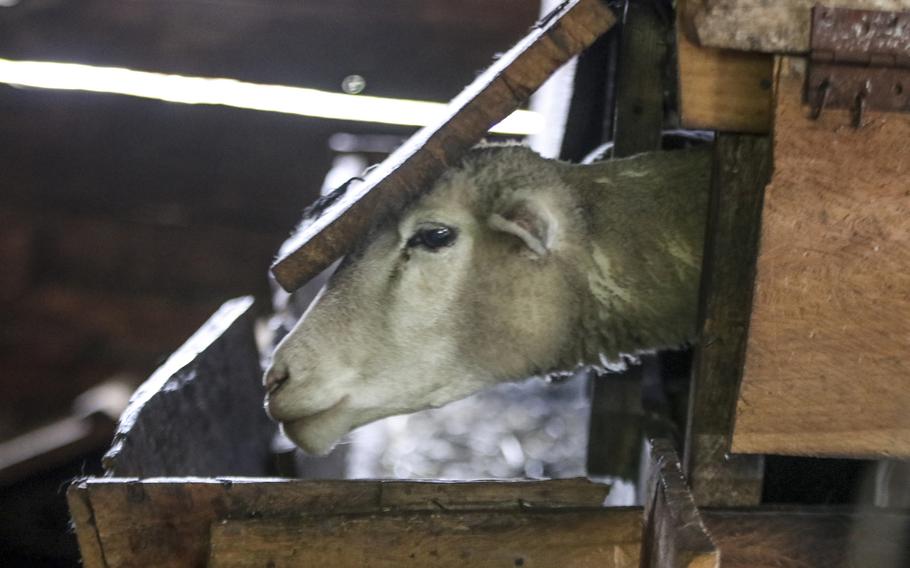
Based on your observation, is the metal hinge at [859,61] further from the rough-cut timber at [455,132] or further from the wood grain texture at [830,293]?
the rough-cut timber at [455,132]

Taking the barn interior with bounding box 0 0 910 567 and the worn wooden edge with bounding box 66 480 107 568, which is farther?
the barn interior with bounding box 0 0 910 567

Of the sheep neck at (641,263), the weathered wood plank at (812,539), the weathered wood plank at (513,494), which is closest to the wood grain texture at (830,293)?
the weathered wood plank at (812,539)

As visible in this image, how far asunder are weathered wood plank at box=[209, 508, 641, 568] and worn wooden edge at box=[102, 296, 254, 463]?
38 centimetres

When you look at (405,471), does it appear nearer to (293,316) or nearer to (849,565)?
(293,316)

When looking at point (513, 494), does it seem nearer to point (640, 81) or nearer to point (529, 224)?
point (529, 224)

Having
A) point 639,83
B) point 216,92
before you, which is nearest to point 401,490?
point 639,83

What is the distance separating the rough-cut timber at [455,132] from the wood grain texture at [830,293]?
0.36 metres

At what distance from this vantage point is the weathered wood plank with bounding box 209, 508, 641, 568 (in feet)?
4.60

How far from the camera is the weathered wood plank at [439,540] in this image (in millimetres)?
1403

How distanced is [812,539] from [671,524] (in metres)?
0.61

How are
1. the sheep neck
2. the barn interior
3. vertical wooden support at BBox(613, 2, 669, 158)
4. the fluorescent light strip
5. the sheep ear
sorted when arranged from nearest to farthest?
the sheep ear, the sheep neck, vertical wooden support at BBox(613, 2, 669, 158), the barn interior, the fluorescent light strip

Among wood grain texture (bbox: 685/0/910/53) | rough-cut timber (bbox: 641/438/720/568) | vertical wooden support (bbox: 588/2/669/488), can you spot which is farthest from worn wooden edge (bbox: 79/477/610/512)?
vertical wooden support (bbox: 588/2/669/488)

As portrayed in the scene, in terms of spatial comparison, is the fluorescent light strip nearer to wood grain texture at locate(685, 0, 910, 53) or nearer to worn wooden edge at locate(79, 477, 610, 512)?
wood grain texture at locate(685, 0, 910, 53)

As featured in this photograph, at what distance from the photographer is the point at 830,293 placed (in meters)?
1.50
